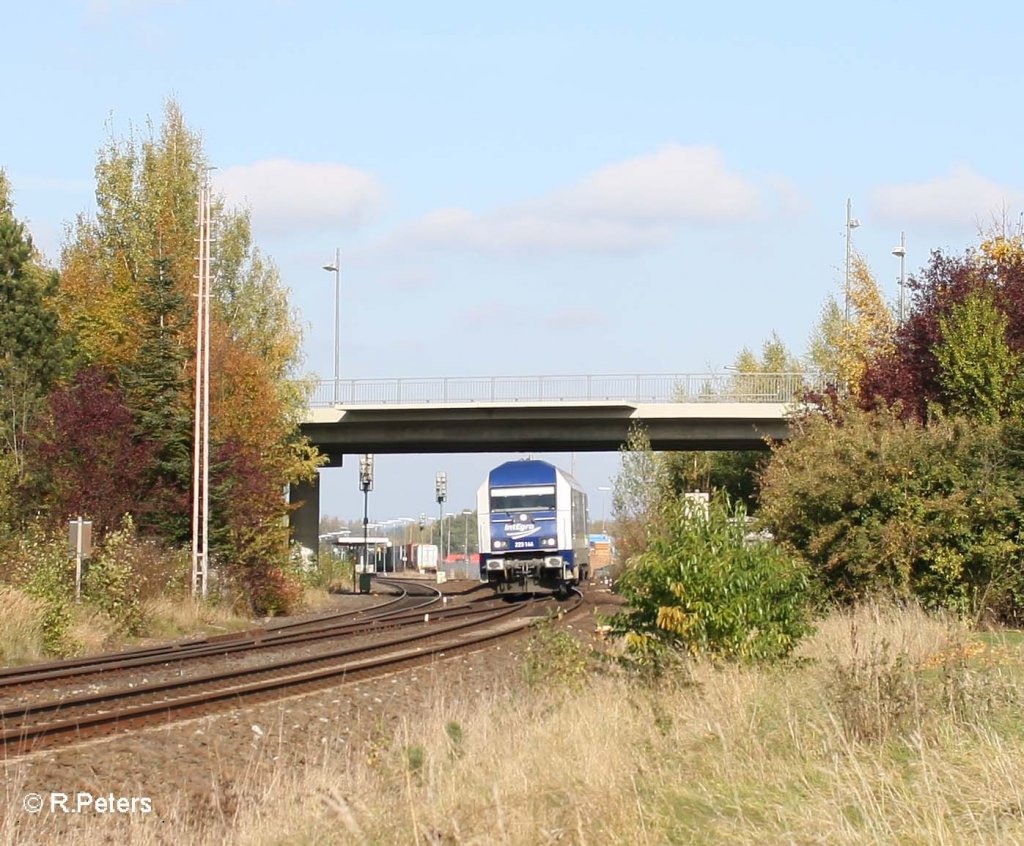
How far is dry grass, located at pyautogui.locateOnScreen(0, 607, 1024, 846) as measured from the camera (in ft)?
20.3

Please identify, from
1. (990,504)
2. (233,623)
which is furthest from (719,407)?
(990,504)

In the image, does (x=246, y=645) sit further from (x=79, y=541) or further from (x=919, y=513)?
(x=919, y=513)

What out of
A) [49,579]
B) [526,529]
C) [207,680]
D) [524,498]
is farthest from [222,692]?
[524,498]

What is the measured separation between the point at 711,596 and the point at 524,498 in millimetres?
28140

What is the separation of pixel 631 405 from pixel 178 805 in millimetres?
38238

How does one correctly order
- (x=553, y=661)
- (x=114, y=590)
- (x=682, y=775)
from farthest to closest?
(x=114, y=590), (x=553, y=661), (x=682, y=775)

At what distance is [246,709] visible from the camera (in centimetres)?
1405

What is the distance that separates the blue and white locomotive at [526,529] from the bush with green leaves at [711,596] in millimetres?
26738

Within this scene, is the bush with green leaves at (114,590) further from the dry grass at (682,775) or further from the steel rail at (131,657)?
the dry grass at (682,775)

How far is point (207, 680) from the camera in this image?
16594 mm

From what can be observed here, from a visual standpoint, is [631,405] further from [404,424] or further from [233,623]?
[233,623]

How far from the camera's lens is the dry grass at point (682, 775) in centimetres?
618

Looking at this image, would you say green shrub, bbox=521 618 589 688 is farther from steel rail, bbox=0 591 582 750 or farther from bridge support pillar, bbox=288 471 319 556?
bridge support pillar, bbox=288 471 319 556

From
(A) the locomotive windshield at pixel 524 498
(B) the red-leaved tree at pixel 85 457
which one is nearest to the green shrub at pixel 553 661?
(B) the red-leaved tree at pixel 85 457
